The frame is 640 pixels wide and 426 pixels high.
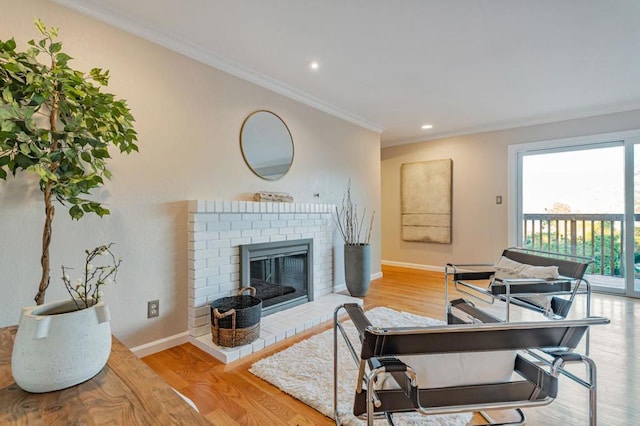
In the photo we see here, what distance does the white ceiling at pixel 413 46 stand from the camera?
2.02m

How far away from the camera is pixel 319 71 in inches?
115

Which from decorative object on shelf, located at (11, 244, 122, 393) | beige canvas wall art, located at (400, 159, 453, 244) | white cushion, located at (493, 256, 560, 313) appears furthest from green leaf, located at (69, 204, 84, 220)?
beige canvas wall art, located at (400, 159, 453, 244)

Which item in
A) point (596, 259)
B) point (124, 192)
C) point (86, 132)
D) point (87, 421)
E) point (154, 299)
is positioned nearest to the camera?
point (87, 421)

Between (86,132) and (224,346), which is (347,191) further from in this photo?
(86,132)

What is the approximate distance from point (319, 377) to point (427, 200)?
4169 millimetres

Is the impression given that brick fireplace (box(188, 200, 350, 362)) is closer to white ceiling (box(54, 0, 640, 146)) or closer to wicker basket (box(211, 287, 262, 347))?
wicker basket (box(211, 287, 262, 347))

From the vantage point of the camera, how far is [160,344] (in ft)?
7.61

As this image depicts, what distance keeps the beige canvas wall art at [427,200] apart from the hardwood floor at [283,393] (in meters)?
2.62

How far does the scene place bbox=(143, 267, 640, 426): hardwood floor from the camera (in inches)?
63.2

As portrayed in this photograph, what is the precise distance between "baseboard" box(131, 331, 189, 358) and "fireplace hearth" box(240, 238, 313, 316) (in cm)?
62

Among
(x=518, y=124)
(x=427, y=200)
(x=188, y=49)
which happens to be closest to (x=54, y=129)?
(x=188, y=49)

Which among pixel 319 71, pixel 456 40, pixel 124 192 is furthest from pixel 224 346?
pixel 456 40

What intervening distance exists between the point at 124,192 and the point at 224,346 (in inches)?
52.5

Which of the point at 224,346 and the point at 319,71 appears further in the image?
the point at 319,71
